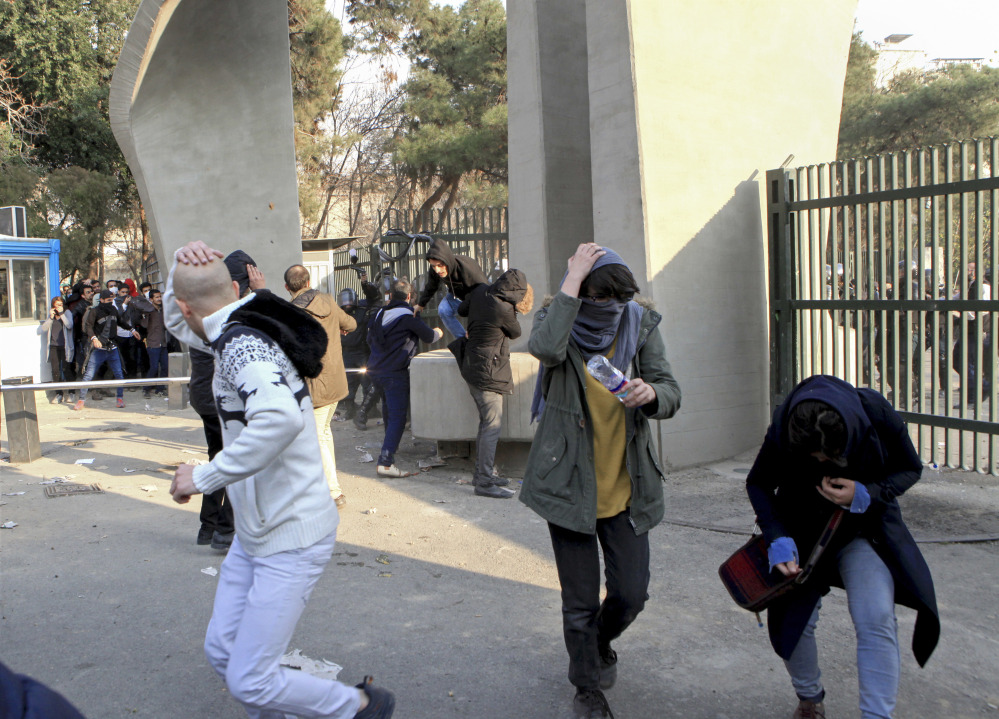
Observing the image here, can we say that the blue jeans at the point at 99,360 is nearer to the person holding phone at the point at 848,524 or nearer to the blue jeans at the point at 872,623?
the person holding phone at the point at 848,524

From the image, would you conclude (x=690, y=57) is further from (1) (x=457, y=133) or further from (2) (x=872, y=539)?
(1) (x=457, y=133)

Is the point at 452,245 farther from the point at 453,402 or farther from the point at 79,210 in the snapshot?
the point at 79,210

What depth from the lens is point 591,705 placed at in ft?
10.4

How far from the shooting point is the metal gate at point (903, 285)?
215 inches

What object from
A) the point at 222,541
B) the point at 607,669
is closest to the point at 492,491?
the point at 222,541

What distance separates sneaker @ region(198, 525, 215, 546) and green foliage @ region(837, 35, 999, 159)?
2095cm

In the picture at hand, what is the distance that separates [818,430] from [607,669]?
58.0 inches

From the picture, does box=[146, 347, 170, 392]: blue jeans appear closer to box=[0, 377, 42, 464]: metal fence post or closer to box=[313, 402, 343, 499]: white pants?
box=[0, 377, 42, 464]: metal fence post

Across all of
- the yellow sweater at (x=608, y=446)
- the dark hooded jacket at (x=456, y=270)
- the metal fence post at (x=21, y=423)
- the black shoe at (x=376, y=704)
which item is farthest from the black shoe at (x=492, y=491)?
the metal fence post at (x=21, y=423)

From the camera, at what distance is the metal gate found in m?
5.46

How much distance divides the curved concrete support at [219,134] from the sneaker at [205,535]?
19.9 ft

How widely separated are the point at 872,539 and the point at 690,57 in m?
5.49

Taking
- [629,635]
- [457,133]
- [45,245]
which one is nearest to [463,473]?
[629,635]

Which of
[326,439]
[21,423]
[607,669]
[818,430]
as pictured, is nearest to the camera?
[818,430]
